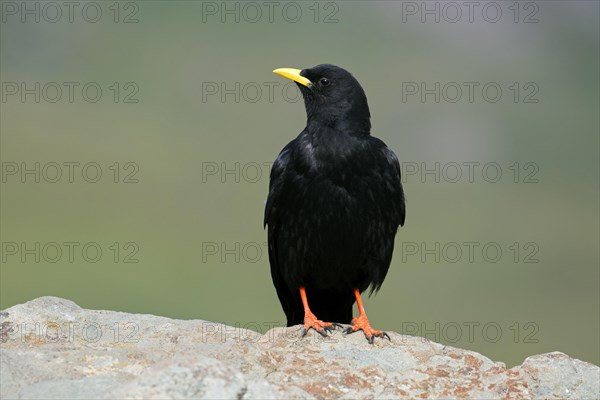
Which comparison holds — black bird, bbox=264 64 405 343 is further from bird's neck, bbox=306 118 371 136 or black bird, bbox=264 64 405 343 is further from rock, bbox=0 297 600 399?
rock, bbox=0 297 600 399

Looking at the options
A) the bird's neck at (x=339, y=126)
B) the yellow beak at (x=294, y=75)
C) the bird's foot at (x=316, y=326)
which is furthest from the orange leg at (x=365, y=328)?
the yellow beak at (x=294, y=75)

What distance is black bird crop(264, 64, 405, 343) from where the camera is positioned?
344 inches

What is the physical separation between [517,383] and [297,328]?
2236 millimetres

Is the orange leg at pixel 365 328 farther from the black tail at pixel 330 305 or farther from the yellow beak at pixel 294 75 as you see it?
the yellow beak at pixel 294 75

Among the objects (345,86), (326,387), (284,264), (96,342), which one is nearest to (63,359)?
(96,342)

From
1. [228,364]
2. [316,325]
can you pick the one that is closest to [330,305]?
[316,325]

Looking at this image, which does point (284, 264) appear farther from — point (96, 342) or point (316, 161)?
point (96, 342)

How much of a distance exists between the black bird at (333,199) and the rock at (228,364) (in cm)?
102

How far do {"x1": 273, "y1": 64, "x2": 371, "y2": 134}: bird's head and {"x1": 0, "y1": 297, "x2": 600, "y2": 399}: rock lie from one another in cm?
231

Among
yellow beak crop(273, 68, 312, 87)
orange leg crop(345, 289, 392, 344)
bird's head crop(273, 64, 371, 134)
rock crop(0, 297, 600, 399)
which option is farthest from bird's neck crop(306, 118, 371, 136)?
rock crop(0, 297, 600, 399)

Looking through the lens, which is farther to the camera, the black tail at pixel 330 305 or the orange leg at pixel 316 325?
the black tail at pixel 330 305

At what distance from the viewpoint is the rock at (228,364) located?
230 inches

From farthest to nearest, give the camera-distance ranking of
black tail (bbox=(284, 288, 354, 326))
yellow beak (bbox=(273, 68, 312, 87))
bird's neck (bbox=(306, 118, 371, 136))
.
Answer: black tail (bbox=(284, 288, 354, 326)) < yellow beak (bbox=(273, 68, 312, 87)) < bird's neck (bbox=(306, 118, 371, 136))

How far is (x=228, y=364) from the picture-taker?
6.27 m
